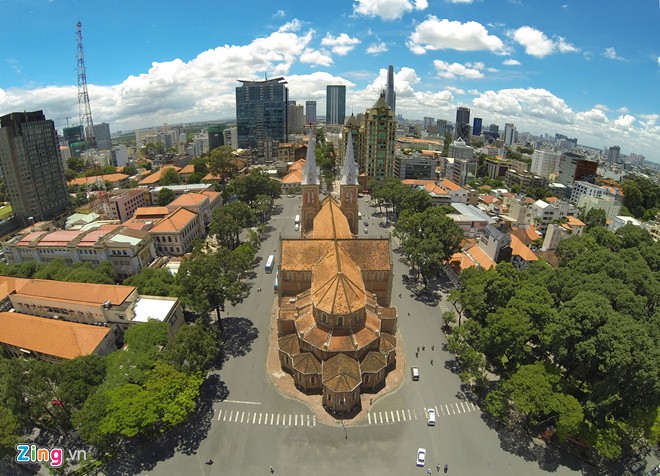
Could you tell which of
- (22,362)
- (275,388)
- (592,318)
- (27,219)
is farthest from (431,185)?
(27,219)

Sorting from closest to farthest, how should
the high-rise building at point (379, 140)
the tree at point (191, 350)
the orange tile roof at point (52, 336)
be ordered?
the tree at point (191, 350), the orange tile roof at point (52, 336), the high-rise building at point (379, 140)

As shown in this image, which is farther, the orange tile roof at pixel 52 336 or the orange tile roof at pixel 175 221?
the orange tile roof at pixel 175 221

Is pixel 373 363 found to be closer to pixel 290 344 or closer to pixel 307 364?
pixel 307 364

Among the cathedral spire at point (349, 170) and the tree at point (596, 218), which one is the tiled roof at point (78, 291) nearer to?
the cathedral spire at point (349, 170)

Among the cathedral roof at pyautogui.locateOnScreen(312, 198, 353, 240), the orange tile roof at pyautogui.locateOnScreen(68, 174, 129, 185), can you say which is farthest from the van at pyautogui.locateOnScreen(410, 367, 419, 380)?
the orange tile roof at pyautogui.locateOnScreen(68, 174, 129, 185)

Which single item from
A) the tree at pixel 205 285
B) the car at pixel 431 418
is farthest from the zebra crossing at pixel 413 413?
the tree at pixel 205 285

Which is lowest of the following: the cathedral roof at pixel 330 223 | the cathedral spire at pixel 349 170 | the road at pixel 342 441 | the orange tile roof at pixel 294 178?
the road at pixel 342 441
